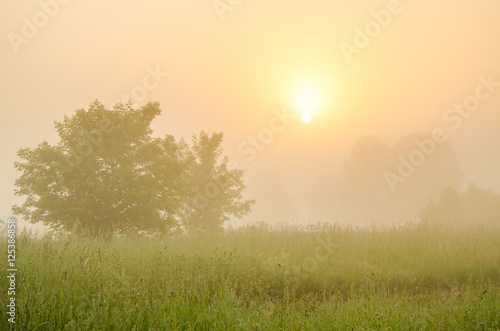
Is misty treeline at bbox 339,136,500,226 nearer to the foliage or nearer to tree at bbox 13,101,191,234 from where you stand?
the foliage

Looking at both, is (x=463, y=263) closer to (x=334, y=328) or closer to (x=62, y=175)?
(x=334, y=328)

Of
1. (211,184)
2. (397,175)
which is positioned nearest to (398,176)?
(397,175)

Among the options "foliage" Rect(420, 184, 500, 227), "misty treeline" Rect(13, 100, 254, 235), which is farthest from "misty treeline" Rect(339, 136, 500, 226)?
"misty treeline" Rect(13, 100, 254, 235)

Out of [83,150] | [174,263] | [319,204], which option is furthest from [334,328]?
[319,204]

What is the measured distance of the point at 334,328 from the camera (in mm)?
5066

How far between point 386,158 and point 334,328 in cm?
5393

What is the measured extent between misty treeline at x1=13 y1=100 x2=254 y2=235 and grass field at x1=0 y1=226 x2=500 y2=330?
12.5 feet

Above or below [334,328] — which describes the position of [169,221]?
above

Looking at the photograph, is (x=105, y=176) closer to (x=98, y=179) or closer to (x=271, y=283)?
(x=98, y=179)

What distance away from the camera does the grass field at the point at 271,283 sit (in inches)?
190

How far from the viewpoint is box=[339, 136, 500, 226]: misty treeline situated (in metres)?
52.0

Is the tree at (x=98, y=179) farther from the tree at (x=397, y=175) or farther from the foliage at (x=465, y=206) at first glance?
the tree at (x=397, y=175)

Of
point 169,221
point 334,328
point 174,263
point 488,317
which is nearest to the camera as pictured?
point 334,328

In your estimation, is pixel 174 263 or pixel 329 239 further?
pixel 329 239
